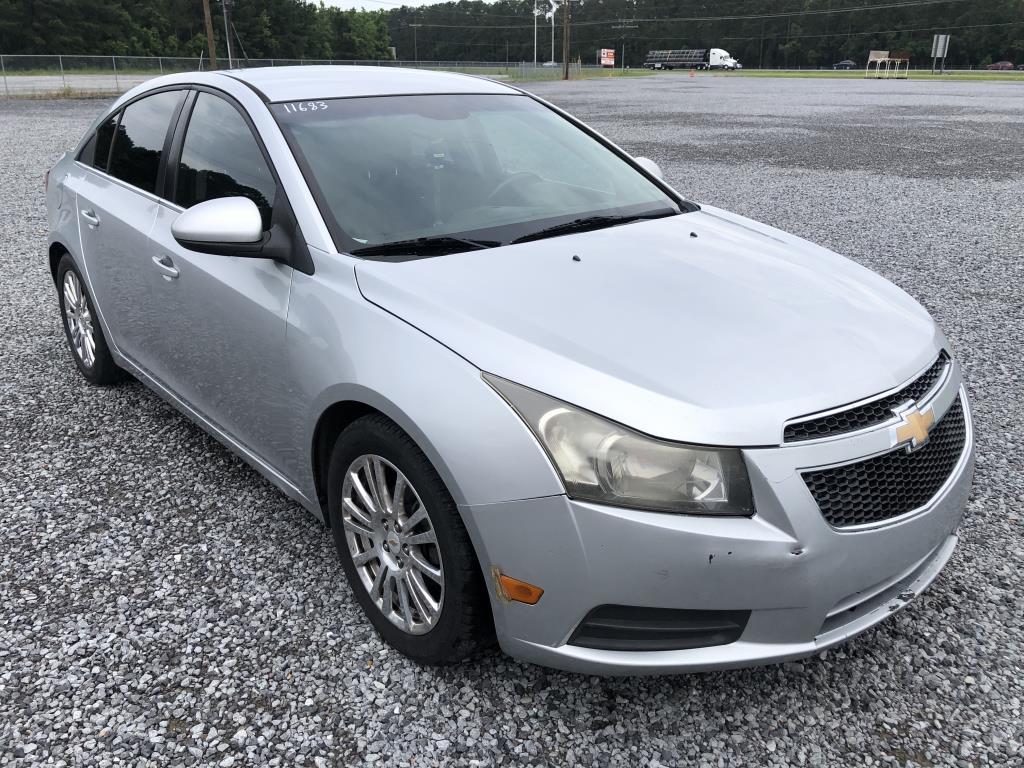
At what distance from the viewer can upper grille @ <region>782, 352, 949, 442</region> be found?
196 centimetres

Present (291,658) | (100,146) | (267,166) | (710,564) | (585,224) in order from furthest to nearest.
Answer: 1. (100,146)
2. (585,224)
3. (267,166)
4. (291,658)
5. (710,564)

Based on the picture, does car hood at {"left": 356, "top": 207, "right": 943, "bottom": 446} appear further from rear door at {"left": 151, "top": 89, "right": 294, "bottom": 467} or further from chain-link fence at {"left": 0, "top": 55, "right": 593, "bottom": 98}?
chain-link fence at {"left": 0, "top": 55, "right": 593, "bottom": 98}

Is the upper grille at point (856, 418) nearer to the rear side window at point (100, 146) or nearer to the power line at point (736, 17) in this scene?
the rear side window at point (100, 146)

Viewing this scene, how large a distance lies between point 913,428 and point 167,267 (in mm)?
2721

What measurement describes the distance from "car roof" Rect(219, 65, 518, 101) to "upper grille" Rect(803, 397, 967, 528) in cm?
233

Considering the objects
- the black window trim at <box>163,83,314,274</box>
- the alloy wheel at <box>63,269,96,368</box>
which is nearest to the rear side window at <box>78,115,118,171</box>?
the alloy wheel at <box>63,269,96,368</box>

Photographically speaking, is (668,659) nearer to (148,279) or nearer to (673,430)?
(673,430)

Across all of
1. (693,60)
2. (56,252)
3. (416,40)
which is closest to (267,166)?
(56,252)

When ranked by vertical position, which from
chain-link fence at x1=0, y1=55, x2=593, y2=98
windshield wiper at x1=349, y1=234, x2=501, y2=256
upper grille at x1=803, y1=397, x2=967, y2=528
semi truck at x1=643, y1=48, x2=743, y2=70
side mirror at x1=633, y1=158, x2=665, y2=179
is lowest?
upper grille at x1=803, y1=397, x2=967, y2=528

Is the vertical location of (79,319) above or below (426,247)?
below

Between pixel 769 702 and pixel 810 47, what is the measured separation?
11802 cm

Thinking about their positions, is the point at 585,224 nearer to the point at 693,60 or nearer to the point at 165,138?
the point at 165,138

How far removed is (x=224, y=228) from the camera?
259cm

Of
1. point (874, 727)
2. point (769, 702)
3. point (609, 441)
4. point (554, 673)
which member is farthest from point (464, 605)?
point (874, 727)
